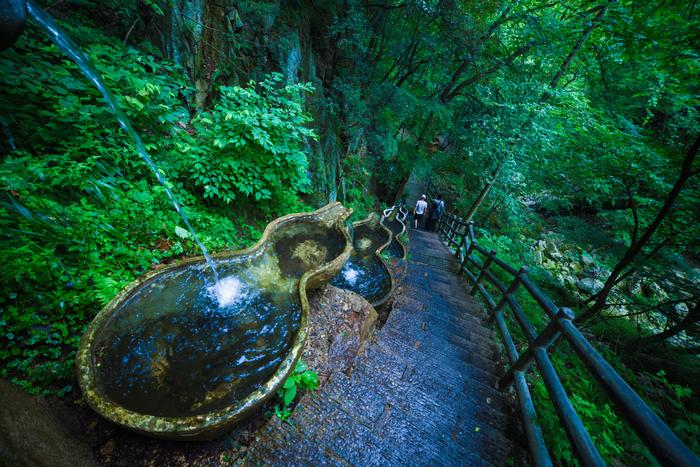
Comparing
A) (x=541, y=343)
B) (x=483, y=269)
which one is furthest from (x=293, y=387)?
(x=483, y=269)

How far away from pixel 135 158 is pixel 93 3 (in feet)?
9.58

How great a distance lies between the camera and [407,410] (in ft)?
8.18

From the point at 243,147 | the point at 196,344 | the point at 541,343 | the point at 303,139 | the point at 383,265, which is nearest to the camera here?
the point at 541,343

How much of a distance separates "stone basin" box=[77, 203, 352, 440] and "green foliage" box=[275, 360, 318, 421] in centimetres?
22

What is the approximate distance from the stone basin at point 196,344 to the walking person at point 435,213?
11947mm

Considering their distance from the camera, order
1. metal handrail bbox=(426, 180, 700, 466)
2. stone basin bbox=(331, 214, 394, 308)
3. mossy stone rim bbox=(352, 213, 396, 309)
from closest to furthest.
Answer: metal handrail bbox=(426, 180, 700, 466) → mossy stone rim bbox=(352, 213, 396, 309) → stone basin bbox=(331, 214, 394, 308)

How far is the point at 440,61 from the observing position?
8.05 meters

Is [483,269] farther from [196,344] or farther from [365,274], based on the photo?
[196,344]

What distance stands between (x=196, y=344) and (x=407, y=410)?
2284mm

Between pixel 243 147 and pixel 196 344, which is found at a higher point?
pixel 243 147

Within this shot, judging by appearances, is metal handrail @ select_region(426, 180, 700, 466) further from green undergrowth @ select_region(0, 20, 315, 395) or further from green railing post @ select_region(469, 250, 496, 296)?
green undergrowth @ select_region(0, 20, 315, 395)

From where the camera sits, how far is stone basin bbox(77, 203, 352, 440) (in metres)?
1.83

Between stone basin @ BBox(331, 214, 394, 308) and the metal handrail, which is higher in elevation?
the metal handrail

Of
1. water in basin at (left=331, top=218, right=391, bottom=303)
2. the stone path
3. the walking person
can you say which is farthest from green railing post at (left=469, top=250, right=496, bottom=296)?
the walking person
